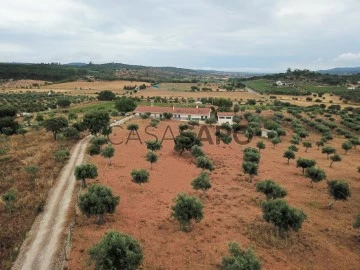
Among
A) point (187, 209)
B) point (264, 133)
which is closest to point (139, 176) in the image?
point (187, 209)

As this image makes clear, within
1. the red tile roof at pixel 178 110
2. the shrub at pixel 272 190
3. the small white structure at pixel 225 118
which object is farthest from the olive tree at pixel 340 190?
the red tile roof at pixel 178 110

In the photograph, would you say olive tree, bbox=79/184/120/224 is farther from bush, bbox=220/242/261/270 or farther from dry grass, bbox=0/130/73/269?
bush, bbox=220/242/261/270

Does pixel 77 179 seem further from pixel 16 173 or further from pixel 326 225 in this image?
pixel 326 225

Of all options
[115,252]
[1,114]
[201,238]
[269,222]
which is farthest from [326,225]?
[1,114]

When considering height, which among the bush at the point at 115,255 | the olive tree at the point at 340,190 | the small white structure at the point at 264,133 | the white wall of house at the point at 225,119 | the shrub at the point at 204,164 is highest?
the bush at the point at 115,255

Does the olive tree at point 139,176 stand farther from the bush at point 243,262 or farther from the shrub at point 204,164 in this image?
the bush at point 243,262

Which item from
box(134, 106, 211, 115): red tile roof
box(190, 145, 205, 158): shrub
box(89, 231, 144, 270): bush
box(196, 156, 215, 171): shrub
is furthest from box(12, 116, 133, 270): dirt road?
box(134, 106, 211, 115): red tile roof
